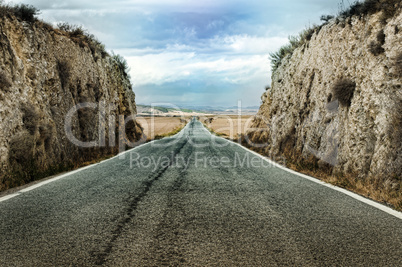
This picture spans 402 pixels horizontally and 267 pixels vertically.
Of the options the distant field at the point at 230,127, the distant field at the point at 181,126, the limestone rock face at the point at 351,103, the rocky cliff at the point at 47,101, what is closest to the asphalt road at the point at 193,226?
the limestone rock face at the point at 351,103

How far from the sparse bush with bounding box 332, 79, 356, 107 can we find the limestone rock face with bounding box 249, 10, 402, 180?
12cm

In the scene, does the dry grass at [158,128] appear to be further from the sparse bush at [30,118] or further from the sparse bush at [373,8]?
the sparse bush at [373,8]

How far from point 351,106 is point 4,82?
955 centimetres

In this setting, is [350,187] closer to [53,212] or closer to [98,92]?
[53,212]

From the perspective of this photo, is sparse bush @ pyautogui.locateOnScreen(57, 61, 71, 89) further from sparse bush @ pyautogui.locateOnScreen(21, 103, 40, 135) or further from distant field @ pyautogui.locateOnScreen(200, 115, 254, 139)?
distant field @ pyautogui.locateOnScreen(200, 115, 254, 139)

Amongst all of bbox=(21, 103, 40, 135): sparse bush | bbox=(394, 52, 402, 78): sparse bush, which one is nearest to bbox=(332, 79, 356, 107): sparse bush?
bbox=(394, 52, 402, 78): sparse bush

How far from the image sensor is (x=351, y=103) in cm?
904

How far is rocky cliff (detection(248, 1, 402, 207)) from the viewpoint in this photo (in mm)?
7014

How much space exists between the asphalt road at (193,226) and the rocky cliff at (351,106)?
1.55 m

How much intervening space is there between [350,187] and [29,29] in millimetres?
10885

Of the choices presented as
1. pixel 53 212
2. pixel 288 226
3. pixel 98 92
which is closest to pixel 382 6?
pixel 288 226

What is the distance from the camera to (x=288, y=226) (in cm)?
424

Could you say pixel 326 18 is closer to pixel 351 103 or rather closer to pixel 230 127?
pixel 351 103

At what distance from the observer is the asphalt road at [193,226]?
130 inches
